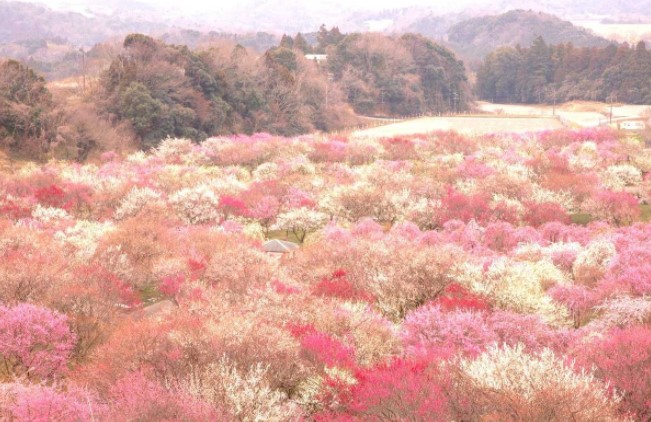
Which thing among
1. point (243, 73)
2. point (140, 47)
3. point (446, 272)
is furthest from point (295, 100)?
point (446, 272)

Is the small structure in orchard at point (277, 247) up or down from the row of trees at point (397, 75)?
down

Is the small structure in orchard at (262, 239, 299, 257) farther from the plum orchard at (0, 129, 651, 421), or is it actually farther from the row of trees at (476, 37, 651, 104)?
the row of trees at (476, 37, 651, 104)

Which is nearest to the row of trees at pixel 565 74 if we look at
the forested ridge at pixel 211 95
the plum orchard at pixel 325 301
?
the forested ridge at pixel 211 95

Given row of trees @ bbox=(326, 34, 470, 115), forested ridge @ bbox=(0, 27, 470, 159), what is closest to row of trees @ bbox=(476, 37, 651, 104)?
row of trees @ bbox=(326, 34, 470, 115)

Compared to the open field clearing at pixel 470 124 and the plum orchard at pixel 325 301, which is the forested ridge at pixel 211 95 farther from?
the plum orchard at pixel 325 301

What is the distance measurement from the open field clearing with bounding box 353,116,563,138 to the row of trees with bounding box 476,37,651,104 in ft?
87.1

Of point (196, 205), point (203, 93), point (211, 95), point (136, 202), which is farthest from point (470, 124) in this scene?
point (136, 202)

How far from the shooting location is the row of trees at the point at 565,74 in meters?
96.9

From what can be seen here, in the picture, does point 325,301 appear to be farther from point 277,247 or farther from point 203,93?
point 203,93

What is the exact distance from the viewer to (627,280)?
1658 cm

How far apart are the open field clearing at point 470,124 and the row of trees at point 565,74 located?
2655cm

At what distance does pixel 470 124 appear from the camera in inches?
2948

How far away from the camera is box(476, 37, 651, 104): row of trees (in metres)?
96.9

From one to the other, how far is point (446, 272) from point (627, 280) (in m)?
4.56
